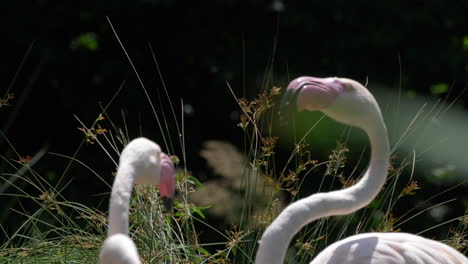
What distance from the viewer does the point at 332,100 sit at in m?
3.11

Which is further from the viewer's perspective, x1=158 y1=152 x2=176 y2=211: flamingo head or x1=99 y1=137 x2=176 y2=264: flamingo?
x1=158 y1=152 x2=176 y2=211: flamingo head

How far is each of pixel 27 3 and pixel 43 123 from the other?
98cm

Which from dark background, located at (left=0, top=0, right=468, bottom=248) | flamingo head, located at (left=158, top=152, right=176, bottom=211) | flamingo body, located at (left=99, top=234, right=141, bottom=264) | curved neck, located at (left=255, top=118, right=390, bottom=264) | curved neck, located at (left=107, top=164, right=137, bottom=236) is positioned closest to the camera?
flamingo body, located at (left=99, top=234, right=141, bottom=264)

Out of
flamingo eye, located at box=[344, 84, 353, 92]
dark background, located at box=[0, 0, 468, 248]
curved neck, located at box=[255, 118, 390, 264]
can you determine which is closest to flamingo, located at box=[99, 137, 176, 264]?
curved neck, located at box=[255, 118, 390, 264]

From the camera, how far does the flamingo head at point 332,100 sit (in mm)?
3055

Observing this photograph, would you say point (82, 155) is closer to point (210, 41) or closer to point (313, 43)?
point (210, 41)

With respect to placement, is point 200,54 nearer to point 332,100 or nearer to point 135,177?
point 332,100

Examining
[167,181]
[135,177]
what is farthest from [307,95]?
[135,177]

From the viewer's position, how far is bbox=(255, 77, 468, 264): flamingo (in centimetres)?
302

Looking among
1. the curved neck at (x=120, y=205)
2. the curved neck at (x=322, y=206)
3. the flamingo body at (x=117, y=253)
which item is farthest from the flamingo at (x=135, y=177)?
the curved neck at (x=322, y=206)

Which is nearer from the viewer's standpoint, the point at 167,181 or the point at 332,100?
the point at 167,181

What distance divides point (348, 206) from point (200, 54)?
3.99 meters

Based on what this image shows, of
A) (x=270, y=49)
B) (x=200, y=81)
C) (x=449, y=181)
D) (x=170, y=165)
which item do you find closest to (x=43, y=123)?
(x=200, y=81)

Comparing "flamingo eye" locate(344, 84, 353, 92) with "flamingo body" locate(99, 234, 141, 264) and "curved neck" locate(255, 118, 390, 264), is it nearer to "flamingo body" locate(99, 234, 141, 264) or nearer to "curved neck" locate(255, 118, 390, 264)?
"curved neck" locate(255, 118, 390, 264)
